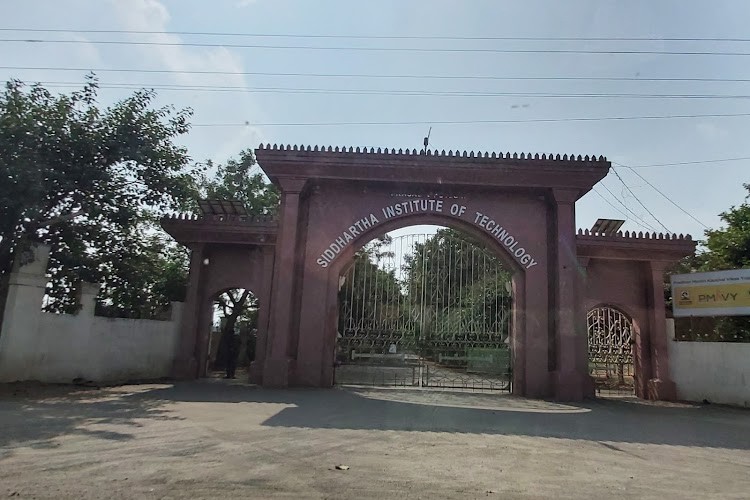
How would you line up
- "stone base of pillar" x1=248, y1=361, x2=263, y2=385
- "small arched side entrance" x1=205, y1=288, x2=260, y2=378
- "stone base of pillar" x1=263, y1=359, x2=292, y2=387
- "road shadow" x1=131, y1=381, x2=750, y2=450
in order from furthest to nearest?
"small arched side entrance" x1=205, y1=288, x2=260, y2=378
"stone base of pillar" x1=248, y1=361, x2=263, y2=385
"stone base of pillar" x1=263, y1=359, x2=292, y2=387
"road shadow" x1=131, y1=381, x2=750, y2=450

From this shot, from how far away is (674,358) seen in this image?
497 inches

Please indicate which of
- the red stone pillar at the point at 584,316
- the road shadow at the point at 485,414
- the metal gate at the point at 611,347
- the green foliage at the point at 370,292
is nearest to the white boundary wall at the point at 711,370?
the road shadow at the point at 485,414

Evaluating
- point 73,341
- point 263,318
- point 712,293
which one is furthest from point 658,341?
point 73,341

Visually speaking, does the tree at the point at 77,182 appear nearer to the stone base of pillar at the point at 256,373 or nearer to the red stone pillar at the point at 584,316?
the stone base of pillar at the point at 256,373

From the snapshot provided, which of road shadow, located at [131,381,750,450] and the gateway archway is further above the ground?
the gateway archway

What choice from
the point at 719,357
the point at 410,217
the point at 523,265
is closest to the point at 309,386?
the point at 410,217

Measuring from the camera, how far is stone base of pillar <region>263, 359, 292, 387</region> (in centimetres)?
1139

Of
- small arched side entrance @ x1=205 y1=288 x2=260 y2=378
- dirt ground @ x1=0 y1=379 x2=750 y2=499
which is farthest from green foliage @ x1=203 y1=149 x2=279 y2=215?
dirt ground @ x1=0 y1=379 x2=750 y2=499

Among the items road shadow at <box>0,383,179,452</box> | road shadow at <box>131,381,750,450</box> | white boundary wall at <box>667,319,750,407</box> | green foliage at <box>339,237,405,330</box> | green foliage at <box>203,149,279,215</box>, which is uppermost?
green foliage at <box>203,149,279,215</box>

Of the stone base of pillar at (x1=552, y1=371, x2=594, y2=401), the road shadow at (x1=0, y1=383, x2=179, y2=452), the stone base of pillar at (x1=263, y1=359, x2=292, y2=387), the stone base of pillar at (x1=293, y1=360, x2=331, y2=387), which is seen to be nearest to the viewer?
the road shadow at (x1=0, y1=383, x2=179, y2=452)

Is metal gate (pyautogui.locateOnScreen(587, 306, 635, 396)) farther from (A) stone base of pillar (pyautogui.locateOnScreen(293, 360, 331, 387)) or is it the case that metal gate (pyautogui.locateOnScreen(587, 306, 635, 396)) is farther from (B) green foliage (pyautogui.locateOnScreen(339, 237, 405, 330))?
(A) stone base of pillar (pyautogui.locateOnScreen(293, 360, 331, 387))

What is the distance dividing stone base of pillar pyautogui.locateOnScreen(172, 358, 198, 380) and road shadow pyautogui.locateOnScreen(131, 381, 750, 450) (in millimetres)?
982

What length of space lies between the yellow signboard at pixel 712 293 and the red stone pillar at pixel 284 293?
911 centimetres

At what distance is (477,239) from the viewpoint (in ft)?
41.6
